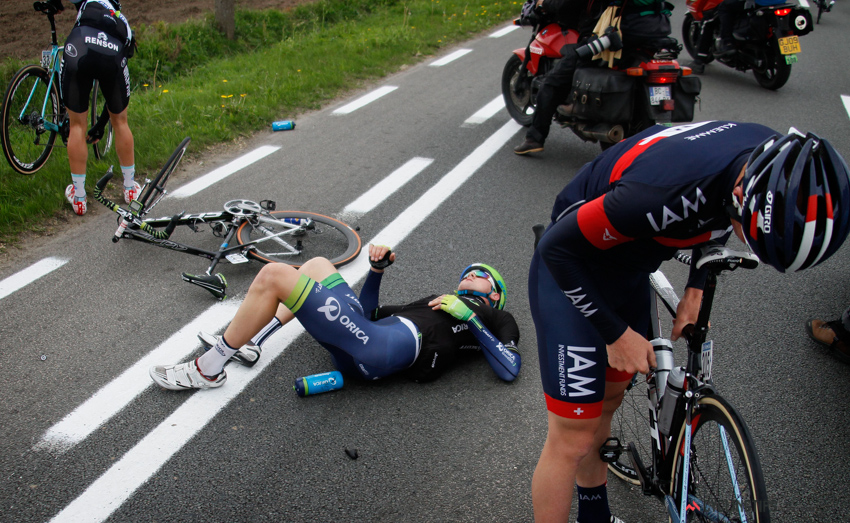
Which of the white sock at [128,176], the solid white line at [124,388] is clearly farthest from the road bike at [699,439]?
the white sock at [128,176]

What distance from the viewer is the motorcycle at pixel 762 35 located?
28.0ft

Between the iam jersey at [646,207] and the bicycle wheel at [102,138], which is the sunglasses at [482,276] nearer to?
the iam jersey at [646,207]

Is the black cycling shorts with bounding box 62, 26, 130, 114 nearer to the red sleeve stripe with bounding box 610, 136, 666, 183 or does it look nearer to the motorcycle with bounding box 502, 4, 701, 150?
the motorcycle with bounding box 502, 4, 701, 150

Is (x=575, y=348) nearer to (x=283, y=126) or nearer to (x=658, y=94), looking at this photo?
(x=658, y=94)

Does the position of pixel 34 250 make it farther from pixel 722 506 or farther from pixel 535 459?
pixel 722 506

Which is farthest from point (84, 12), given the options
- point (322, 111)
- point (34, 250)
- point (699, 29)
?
point (699, 29)

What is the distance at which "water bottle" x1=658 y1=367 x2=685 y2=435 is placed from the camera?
2201 mm

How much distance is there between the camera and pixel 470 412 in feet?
10.7

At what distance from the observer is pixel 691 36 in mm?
10648

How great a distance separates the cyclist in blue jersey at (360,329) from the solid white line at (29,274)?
1.59 metres

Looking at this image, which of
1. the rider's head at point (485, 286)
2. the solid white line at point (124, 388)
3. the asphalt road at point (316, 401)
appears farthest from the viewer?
the rider's head at point (485, 286)

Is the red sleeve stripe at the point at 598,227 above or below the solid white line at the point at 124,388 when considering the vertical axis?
above

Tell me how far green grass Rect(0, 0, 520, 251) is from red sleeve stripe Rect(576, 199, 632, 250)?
15.0 feet

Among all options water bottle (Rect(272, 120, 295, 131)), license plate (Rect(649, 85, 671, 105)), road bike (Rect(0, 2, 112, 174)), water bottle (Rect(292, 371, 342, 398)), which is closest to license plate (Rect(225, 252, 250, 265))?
water bottle (Rect(292, 371, 342, 398))
